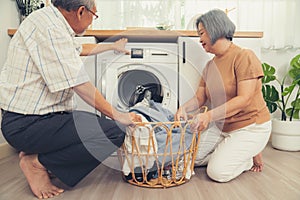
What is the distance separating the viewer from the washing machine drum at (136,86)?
2035 mm

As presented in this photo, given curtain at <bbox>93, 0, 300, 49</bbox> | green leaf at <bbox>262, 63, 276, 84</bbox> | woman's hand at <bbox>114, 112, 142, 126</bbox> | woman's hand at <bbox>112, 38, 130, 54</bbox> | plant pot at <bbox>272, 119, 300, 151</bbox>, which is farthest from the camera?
curtain at <bbox>93, 0, 300, 49</bbox>

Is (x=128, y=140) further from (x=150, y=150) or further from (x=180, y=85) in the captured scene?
(x=180, y=85)

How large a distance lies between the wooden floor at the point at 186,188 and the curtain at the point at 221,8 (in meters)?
1.28

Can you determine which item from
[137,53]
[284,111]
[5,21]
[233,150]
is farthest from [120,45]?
[284,111]

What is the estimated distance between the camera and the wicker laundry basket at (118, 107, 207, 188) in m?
1.34

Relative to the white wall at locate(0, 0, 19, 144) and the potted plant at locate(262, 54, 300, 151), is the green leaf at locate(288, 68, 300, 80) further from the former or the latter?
the white wall at locate(0, 0, 19, 144)

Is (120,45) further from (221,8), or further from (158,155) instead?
(221,8)

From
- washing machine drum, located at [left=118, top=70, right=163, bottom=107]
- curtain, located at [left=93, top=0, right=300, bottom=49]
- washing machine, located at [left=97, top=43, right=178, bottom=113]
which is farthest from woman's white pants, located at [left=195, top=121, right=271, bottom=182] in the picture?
curtain, located at [left=93, top=0, right=300, bottom=49]

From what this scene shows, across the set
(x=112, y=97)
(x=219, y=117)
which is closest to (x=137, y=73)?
A: (x=112, y=97)

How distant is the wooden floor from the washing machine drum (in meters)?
0.53

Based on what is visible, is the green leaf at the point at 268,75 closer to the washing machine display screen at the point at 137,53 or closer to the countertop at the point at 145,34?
the countertop at the point at 145,34

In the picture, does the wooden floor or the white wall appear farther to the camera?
the white wall

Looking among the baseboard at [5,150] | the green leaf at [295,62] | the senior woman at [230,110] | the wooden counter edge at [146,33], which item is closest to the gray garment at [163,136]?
the senior woman at [230,110]

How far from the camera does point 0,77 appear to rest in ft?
4.43
